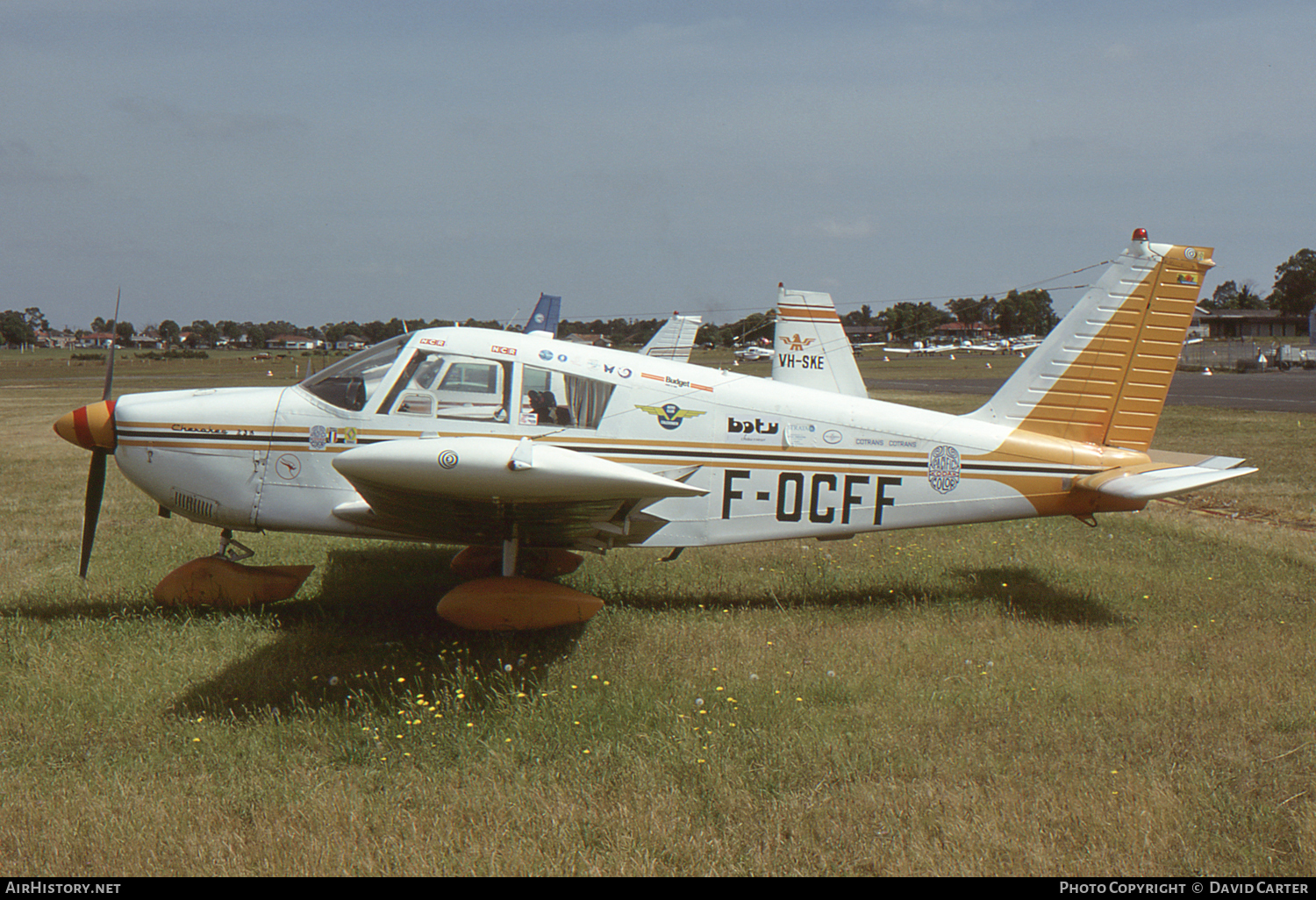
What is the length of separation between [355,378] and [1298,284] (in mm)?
133865

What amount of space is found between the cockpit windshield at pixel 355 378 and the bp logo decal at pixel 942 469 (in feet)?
13.5

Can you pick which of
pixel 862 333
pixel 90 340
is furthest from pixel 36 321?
pixel 862 333

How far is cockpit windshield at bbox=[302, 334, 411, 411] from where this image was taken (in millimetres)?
6355

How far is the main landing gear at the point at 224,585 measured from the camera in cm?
666

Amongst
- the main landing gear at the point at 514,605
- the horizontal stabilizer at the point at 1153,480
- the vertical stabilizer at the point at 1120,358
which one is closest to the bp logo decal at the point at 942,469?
the vertical stabilizer at the point at 1120,358

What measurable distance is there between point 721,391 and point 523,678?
8.52ft

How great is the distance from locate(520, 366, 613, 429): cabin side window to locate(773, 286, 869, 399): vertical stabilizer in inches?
418

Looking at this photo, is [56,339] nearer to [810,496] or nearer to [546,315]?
[546,315]

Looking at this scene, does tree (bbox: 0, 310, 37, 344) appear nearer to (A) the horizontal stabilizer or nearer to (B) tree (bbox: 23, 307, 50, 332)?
(B) tree (bbox: 23, 307, 50, 332)

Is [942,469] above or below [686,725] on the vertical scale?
above

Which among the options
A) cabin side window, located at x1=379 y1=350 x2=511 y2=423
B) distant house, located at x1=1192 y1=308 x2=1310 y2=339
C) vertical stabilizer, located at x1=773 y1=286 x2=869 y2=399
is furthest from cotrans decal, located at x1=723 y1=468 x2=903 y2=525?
distant house, located at x1=1192 y1=308 x2=1310 y2=339

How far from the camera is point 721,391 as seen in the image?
6656 mm

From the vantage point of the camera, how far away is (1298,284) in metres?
110

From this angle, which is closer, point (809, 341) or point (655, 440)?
point (655, 440)
